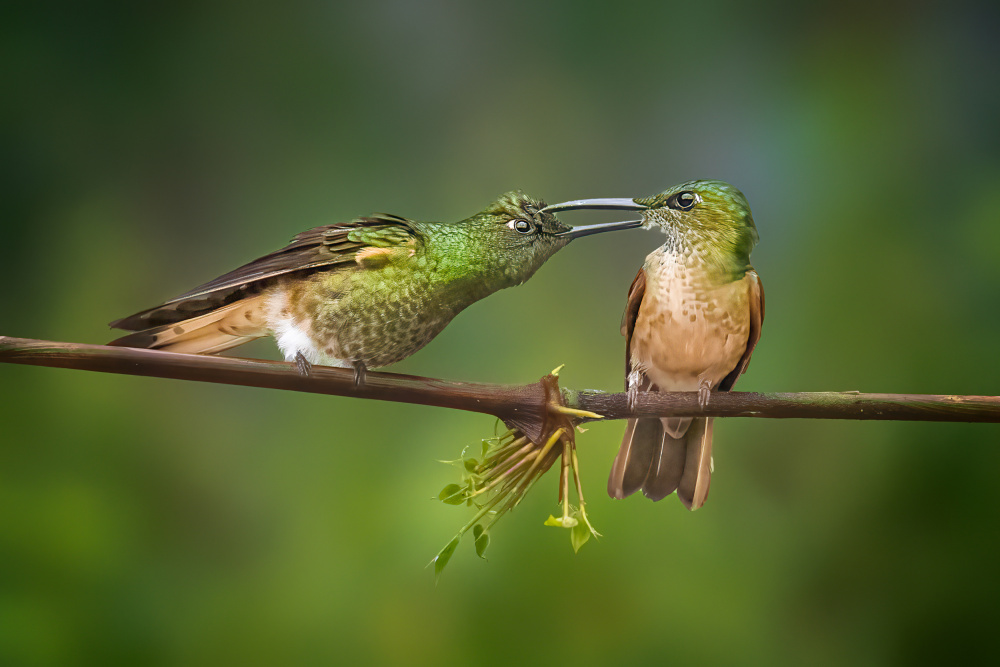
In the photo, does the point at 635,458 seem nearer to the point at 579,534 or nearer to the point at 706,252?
the point at 579,534

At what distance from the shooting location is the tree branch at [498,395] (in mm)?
889

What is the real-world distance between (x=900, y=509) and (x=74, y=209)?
1.97m

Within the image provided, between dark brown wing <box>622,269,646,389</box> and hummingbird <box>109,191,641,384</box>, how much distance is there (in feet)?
0.40

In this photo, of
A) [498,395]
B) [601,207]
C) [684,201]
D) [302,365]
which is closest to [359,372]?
[302,365]

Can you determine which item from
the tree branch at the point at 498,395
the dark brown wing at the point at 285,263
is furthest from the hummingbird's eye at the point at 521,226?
the tree branch at the point at 498,395

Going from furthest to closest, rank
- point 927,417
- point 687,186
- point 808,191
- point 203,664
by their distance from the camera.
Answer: point 808,191
point 203,664
point 687,186
point 927,417

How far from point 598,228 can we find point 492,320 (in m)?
0.47

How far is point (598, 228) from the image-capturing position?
110 cm

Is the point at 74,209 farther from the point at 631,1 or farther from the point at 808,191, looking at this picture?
the point at 808,191

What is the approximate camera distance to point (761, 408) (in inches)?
38.3

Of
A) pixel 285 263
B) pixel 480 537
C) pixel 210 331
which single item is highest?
pixel 285 263

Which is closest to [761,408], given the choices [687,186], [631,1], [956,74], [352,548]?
[687,186]

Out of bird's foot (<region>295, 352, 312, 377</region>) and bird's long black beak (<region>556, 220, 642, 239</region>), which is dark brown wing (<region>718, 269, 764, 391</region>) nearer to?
bird's long black beak (<region>556, 220, 642, 239</region>)

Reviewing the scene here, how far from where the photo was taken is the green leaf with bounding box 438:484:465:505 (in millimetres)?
1112
